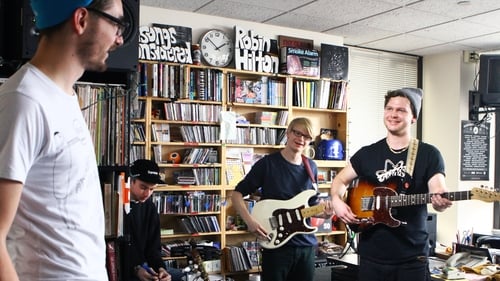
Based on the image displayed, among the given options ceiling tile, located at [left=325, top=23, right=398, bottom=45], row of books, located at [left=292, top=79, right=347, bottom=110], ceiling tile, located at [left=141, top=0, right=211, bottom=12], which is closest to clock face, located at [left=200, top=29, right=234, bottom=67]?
ceiling tile, located at [left=141, top=0, right=211, bottom=12]

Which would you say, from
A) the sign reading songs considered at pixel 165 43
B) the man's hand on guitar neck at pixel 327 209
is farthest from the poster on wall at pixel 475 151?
the sign reading songs considered at pixel 165 43

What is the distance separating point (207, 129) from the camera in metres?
4.79

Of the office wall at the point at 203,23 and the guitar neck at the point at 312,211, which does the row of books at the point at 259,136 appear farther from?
the guitar neck at the point at 312,211

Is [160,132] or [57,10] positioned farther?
[160,132]

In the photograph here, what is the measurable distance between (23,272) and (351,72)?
17.8ft

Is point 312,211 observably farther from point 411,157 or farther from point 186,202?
point 186,202

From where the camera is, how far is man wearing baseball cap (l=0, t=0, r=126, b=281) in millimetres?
947

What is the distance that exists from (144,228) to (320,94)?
276cm

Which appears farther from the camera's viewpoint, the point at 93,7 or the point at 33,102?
the point at 93,7

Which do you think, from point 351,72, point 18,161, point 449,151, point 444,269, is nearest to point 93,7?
point 18,161

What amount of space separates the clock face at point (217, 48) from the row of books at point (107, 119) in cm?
271

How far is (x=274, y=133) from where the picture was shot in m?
5.12

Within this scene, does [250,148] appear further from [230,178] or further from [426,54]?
[426,54]

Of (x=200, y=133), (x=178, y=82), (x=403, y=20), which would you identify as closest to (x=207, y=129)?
(x=200, y=133)
